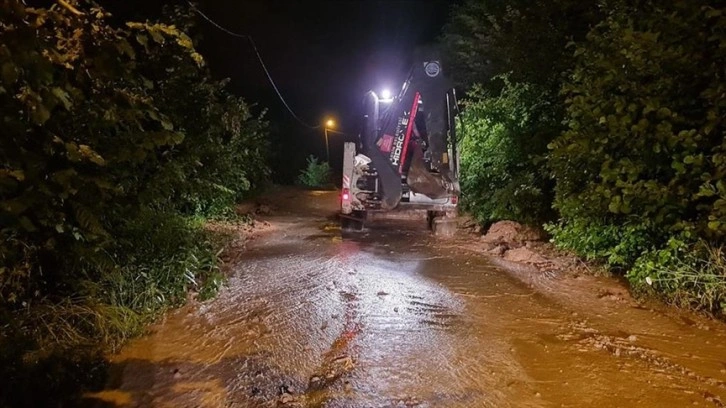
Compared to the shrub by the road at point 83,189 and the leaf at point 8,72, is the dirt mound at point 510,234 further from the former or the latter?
the leaf at point 8,72

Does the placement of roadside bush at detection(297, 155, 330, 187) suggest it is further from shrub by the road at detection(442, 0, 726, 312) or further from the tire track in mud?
the tire track in mud

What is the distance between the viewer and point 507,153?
10.8m

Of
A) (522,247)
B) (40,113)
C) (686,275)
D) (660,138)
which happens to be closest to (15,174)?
(40,113)

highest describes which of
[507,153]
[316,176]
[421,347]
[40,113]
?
[507,153]

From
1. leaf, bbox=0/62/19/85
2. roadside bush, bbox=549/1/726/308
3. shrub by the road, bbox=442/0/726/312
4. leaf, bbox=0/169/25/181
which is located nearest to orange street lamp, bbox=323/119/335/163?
shrub by the road, bbox=442/0/726/312

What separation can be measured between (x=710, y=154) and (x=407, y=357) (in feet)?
13.3

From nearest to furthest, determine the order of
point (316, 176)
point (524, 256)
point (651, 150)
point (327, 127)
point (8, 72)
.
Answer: point (8, 72), point (651, 150), point (524, 256), point (316, 176), point (327, 127)

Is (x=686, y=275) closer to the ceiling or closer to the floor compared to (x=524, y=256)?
closer to the ceiling

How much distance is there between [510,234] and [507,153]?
2.35 m

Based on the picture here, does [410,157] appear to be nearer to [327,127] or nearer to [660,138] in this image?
[660,138]

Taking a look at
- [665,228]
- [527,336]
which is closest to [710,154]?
[665,228]

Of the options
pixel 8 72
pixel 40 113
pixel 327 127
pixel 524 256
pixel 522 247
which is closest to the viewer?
pixel 8 72

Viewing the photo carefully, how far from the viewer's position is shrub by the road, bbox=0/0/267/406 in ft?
6.80

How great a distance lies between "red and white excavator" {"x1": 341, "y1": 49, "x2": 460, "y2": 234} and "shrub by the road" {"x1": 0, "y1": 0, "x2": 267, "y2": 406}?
3.18 meters
